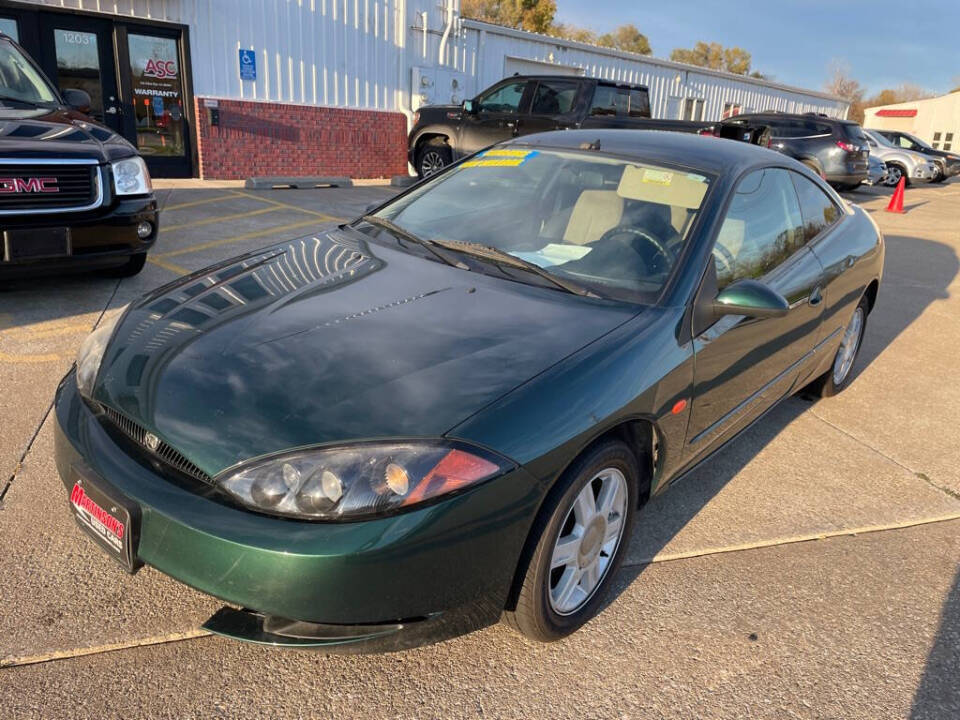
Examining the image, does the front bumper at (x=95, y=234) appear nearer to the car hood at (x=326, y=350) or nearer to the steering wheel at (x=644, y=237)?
the car hood at (x=326, y=350)

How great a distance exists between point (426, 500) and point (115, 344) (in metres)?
1.31

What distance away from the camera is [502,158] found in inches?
144

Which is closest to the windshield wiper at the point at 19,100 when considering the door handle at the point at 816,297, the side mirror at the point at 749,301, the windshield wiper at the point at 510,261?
the windshield wiper at the point at 510,261

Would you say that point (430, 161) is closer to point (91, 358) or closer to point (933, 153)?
point (91, 358)

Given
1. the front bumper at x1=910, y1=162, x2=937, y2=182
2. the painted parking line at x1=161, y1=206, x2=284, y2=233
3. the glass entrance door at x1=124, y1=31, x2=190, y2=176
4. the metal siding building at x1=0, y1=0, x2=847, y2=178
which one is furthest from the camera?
the front bumper at x1=910, y1=162, x2=937, y2=182

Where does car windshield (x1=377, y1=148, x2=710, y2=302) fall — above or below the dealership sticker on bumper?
above

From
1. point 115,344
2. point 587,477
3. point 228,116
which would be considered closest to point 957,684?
point 587,477

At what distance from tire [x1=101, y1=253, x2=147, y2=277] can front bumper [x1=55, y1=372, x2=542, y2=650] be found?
427 cm

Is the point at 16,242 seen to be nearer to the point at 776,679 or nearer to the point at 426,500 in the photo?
the point at 426,500

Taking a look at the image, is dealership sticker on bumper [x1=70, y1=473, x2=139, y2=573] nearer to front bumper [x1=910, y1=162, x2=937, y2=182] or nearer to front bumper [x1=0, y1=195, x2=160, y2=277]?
front bumper [x1=0, y1=195, x2=160, y2=277]

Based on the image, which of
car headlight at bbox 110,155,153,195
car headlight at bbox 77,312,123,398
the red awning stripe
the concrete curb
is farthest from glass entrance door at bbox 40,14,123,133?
the red awning stripe

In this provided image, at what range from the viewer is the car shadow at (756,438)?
289 centimetres

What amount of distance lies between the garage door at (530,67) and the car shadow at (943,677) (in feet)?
53.5

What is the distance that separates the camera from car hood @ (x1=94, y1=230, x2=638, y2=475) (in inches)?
76.6
